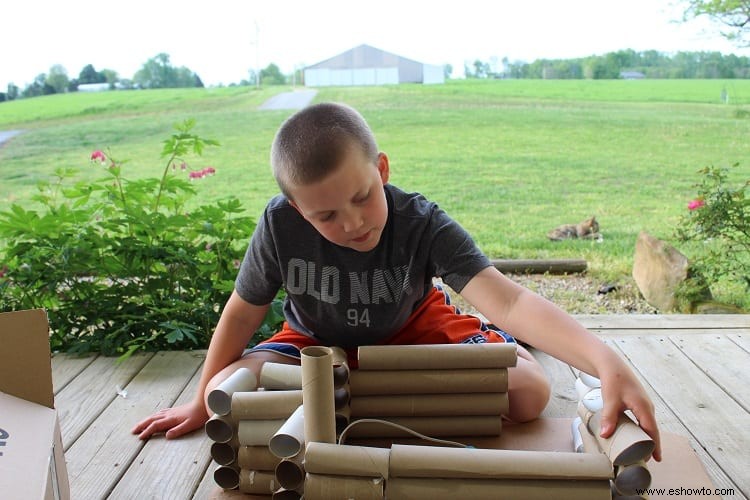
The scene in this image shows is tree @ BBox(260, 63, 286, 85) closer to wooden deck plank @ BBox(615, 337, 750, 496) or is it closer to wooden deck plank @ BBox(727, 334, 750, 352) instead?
wooden deck plank @ BBox(615, 337, 750, 496)

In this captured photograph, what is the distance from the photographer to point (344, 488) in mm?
1060

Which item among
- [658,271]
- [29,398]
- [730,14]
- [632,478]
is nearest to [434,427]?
[632,478]

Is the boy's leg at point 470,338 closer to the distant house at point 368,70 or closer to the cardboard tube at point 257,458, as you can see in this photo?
the cardboard tube at point 257,458

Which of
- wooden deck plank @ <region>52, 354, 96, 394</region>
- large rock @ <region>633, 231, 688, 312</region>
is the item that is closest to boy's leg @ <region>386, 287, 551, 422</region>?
wooden deck plank @ <region>52, 354, 96, 394</region>

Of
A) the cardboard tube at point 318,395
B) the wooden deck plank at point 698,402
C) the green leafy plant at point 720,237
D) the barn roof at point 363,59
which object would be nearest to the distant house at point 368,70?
the barn roof at point 363,59

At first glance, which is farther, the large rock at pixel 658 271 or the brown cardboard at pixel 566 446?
the large rock at pixel 658 271

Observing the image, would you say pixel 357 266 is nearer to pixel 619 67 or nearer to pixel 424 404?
pixel 424 404

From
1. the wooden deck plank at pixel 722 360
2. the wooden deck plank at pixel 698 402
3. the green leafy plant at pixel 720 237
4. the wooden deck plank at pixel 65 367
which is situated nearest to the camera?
the wooden deck plank at pixel 698 402

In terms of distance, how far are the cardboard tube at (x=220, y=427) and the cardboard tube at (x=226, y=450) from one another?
2 centimetres

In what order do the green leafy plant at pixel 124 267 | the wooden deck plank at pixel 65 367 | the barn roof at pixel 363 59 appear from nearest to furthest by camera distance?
1. the wooden deck plank at pixel 65 367
2. the green leafy plant at pixel 124 267
3. the barn roof at pixel 363 59

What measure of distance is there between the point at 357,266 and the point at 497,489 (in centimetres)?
62

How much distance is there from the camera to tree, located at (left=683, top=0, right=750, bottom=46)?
339 centimetres

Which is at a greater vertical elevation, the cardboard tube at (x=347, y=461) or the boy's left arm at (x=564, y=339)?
the boy's left arm at (x=564, y=339)

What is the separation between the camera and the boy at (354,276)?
1302mm
